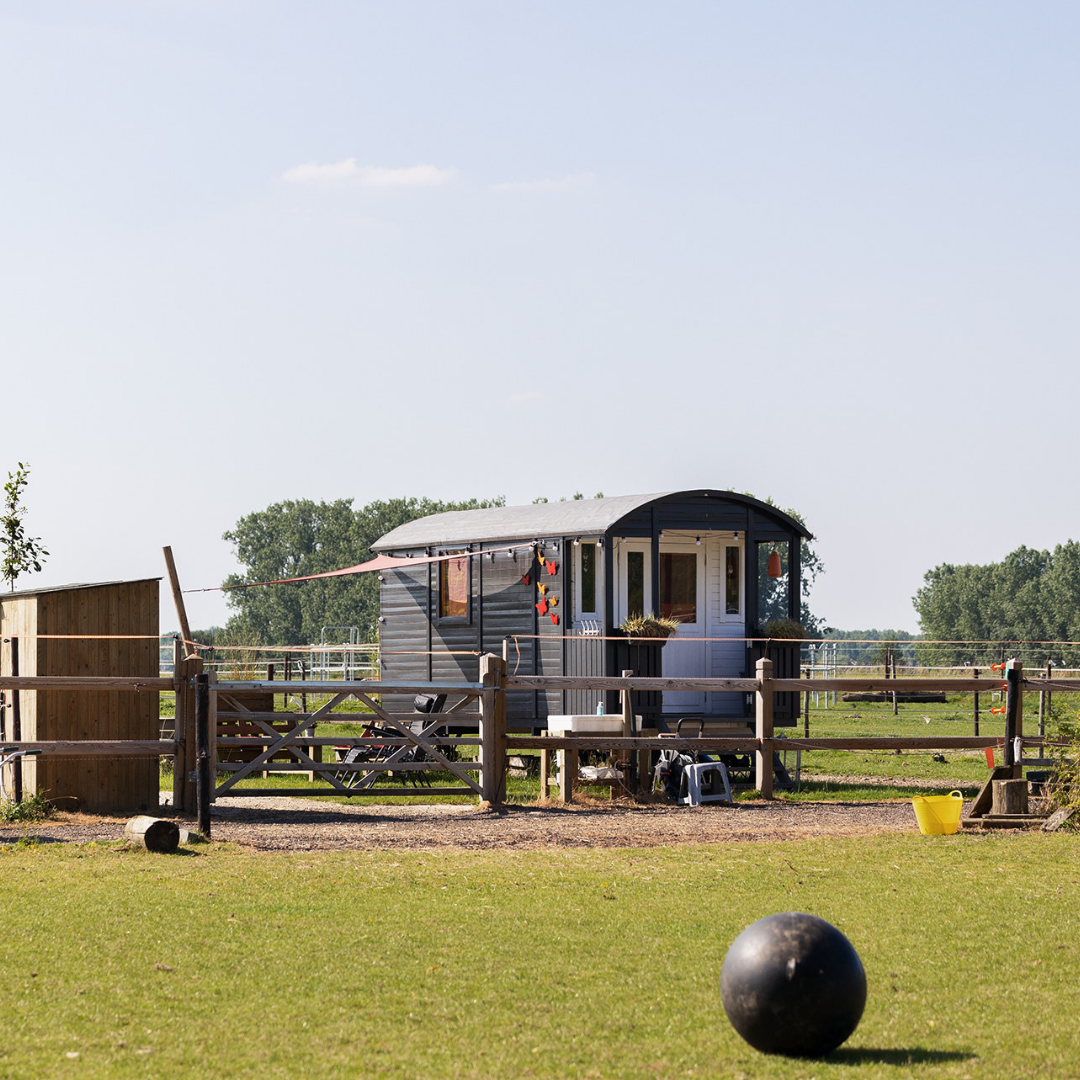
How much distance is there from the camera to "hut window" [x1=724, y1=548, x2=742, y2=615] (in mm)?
19891

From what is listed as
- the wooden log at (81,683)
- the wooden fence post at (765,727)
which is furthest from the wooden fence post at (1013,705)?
the wooden log at (81,683)

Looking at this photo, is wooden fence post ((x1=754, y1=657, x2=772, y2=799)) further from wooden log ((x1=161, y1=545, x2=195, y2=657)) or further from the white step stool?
wooden log ((x1=161, y1=545, x2=195, y2=657))

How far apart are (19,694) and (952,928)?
380 inches

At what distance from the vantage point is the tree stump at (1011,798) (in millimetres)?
12930

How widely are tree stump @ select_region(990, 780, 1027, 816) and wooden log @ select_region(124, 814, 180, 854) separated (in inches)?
288

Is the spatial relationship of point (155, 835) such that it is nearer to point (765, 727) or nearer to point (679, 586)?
point (765, 727)

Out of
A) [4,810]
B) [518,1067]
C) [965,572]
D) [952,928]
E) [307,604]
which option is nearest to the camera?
[518,1067]

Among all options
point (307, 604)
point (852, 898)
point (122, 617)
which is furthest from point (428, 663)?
point (307, 604)

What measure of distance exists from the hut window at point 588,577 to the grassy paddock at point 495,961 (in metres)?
8.19

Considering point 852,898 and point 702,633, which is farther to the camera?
point 702,633

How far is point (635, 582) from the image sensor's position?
63.4ft

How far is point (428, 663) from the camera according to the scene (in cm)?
2216

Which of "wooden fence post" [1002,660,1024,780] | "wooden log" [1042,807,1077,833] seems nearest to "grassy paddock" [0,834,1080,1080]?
"wooden log" [1042,807,1077,833]

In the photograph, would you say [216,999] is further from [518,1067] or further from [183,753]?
[183,753]
